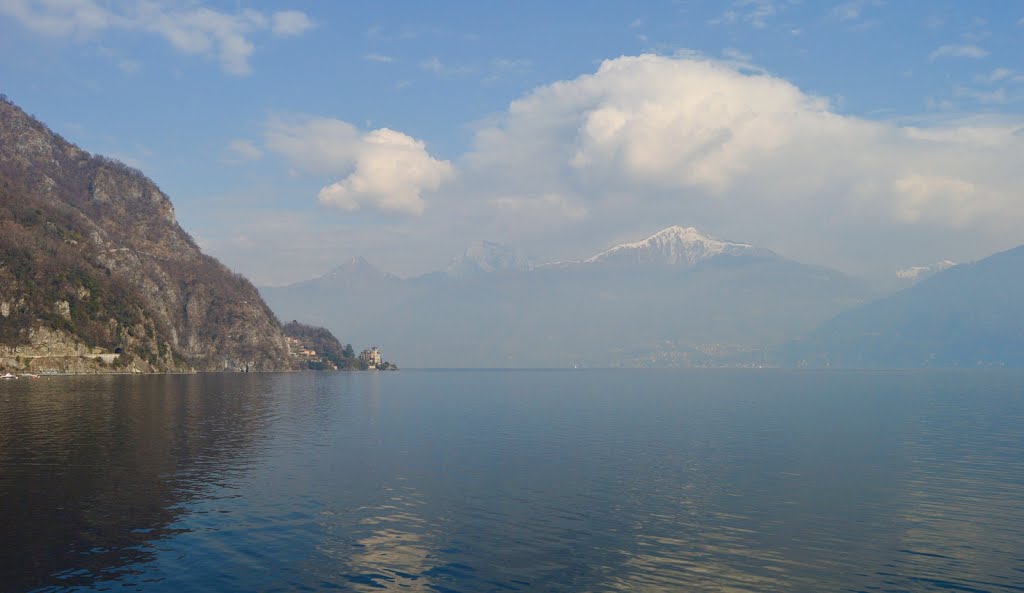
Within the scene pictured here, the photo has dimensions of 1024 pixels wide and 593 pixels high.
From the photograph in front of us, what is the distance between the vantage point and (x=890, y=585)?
2884 cm

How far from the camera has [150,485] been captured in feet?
151

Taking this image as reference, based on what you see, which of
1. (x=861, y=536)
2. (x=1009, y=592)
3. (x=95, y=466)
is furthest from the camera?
(x=95, y=466)

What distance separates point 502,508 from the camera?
139ft

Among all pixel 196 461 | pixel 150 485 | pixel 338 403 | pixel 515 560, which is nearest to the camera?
pixel 515 560

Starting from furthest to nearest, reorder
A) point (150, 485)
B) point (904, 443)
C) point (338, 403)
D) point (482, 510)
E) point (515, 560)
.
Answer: point (338, 403) < point (904, 443) < point (150, 485) < point (482, 510) < point (515, 560)

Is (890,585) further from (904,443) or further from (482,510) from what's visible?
(904,443)

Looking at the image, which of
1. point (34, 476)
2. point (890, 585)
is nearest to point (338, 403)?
point (34, 476)

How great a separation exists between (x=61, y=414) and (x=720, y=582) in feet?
312

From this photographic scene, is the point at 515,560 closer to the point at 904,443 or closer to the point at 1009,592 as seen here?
the point at 1009,592

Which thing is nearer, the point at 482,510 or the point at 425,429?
the point at 482,510

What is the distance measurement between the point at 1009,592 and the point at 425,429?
232ft

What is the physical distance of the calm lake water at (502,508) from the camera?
29625mm

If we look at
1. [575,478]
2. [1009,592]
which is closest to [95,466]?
[575,478]

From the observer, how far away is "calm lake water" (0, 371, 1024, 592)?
29.6m
